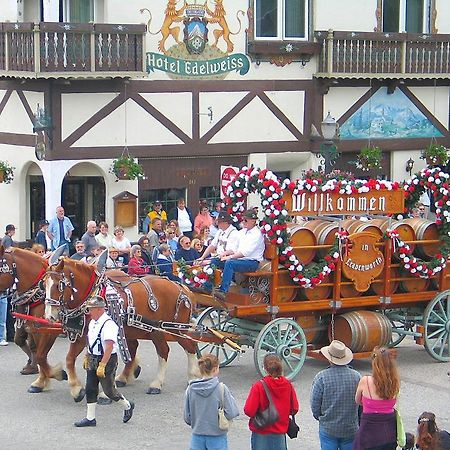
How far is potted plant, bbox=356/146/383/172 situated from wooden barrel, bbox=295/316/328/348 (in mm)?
9667

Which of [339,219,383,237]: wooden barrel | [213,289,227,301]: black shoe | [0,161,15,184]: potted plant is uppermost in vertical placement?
[0,161,15,184]: potted plant

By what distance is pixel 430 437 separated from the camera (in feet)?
28.5

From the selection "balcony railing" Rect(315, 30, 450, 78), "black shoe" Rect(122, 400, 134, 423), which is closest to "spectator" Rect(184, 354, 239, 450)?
"black shoe" Rect(122, 400, 134, 423)

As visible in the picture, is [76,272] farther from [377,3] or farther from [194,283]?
[377,3]

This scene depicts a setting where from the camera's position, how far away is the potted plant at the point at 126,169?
2186 cm

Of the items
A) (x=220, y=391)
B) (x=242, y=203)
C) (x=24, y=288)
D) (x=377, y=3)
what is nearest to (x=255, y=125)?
(x=377, y=3)

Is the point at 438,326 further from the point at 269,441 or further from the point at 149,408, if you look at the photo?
the point at 269,441

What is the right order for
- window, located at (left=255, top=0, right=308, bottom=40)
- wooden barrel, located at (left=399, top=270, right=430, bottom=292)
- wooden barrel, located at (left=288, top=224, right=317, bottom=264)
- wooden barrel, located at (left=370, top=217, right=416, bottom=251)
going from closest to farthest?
1. wooden barrel, located at (left=288, top=224, right=317, bottom=264)
2. wooden barrel, located at (left=370, top=217, right=416, bottom=251)
3. wooden barrel, located at (left=399, top=270, right=430, bottom=292)
4. window, located at (left=255, top=0, right=308, bottom=40)

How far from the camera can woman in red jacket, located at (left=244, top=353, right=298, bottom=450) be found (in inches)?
399

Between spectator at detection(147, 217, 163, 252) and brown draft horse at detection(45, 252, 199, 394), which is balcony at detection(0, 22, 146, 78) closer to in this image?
spectator at detection(147, 217, 163, 252)

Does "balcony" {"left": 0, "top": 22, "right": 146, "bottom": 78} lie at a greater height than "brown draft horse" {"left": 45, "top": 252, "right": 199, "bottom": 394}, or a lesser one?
greater

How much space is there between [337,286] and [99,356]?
388 cm

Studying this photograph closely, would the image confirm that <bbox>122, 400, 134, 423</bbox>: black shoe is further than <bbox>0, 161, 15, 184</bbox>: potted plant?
No

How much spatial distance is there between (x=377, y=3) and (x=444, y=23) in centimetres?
196
